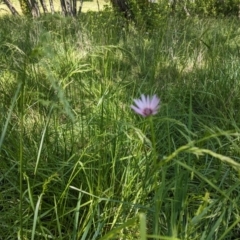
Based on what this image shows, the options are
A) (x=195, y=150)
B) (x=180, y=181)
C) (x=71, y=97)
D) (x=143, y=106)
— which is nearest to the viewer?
(x=195, y=150)

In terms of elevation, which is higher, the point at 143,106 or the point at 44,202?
the point at 143,106

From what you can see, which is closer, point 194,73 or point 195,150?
point 195,150

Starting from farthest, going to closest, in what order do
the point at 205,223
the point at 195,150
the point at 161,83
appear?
the point at 161,83, the point at 205,223, the point at 195,150

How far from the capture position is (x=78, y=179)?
1.18 m

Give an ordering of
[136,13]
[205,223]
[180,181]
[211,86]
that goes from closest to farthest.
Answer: [180,181]
[205,223]
[211,86]
[136,13]

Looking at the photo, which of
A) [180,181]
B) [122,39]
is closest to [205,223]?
[180,181]

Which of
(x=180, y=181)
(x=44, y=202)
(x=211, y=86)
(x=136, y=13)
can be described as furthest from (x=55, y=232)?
(x=136, y=13)

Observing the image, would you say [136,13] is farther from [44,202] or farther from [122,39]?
[44,202]

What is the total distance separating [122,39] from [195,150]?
2.75 m

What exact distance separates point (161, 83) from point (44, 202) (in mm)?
1205

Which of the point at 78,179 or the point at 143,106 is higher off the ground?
the point at 143,106

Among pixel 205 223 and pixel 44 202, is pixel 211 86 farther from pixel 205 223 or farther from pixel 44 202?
pixel 44 202

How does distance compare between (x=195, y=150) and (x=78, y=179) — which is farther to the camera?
(x=78, y=179)

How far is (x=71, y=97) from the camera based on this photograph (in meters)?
1.77
